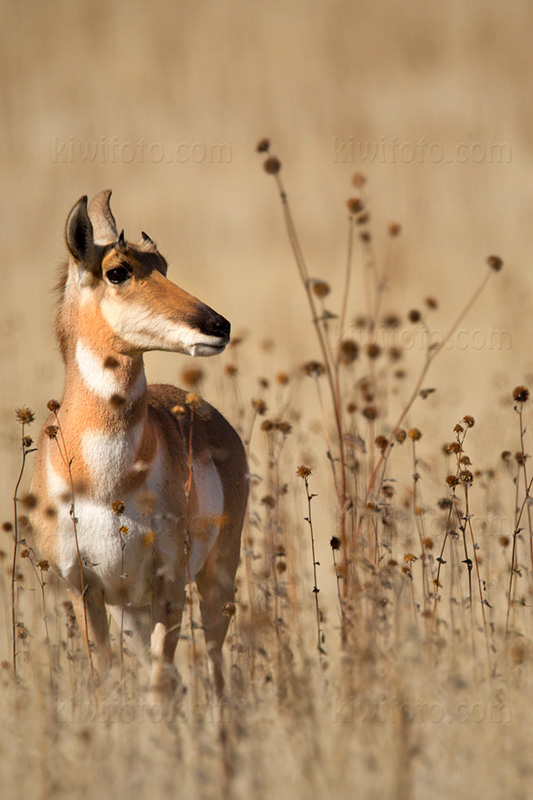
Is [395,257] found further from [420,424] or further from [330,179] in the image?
[420,424]

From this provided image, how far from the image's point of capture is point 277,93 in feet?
84.2

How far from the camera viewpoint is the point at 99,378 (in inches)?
230

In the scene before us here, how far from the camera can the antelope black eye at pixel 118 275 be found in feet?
19.1

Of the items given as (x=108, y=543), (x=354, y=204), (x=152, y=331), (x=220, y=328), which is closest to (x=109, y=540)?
(x=108, y=543)

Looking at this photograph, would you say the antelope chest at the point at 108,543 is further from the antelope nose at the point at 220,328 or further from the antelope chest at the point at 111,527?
the antelope nose at the point at 220,328

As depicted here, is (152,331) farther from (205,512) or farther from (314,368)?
(314,368)

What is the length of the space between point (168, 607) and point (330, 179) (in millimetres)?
18610

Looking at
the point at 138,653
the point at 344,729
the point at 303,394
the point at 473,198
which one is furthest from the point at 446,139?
the point at 344,729

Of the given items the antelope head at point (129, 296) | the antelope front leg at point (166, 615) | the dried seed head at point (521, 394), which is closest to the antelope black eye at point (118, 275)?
the antelope head at point (129, 296)

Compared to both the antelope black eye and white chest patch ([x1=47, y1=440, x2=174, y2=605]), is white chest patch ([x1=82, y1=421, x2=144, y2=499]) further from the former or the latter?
the antelope black eye

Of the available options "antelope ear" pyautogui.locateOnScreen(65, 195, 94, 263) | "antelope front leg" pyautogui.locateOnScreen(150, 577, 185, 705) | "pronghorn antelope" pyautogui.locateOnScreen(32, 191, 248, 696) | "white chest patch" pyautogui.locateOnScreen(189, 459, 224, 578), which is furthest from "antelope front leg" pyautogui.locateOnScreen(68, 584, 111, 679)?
"antelope ear" pyautogui.locateOnScreen(65, 195, 94, 263)

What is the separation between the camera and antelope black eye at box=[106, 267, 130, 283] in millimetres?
5832

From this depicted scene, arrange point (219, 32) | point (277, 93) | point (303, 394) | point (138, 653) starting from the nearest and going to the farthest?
point (138, 653) → point (303, 394) → point (277, 93) → point (219, 32)

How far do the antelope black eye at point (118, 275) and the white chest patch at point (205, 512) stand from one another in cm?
123
